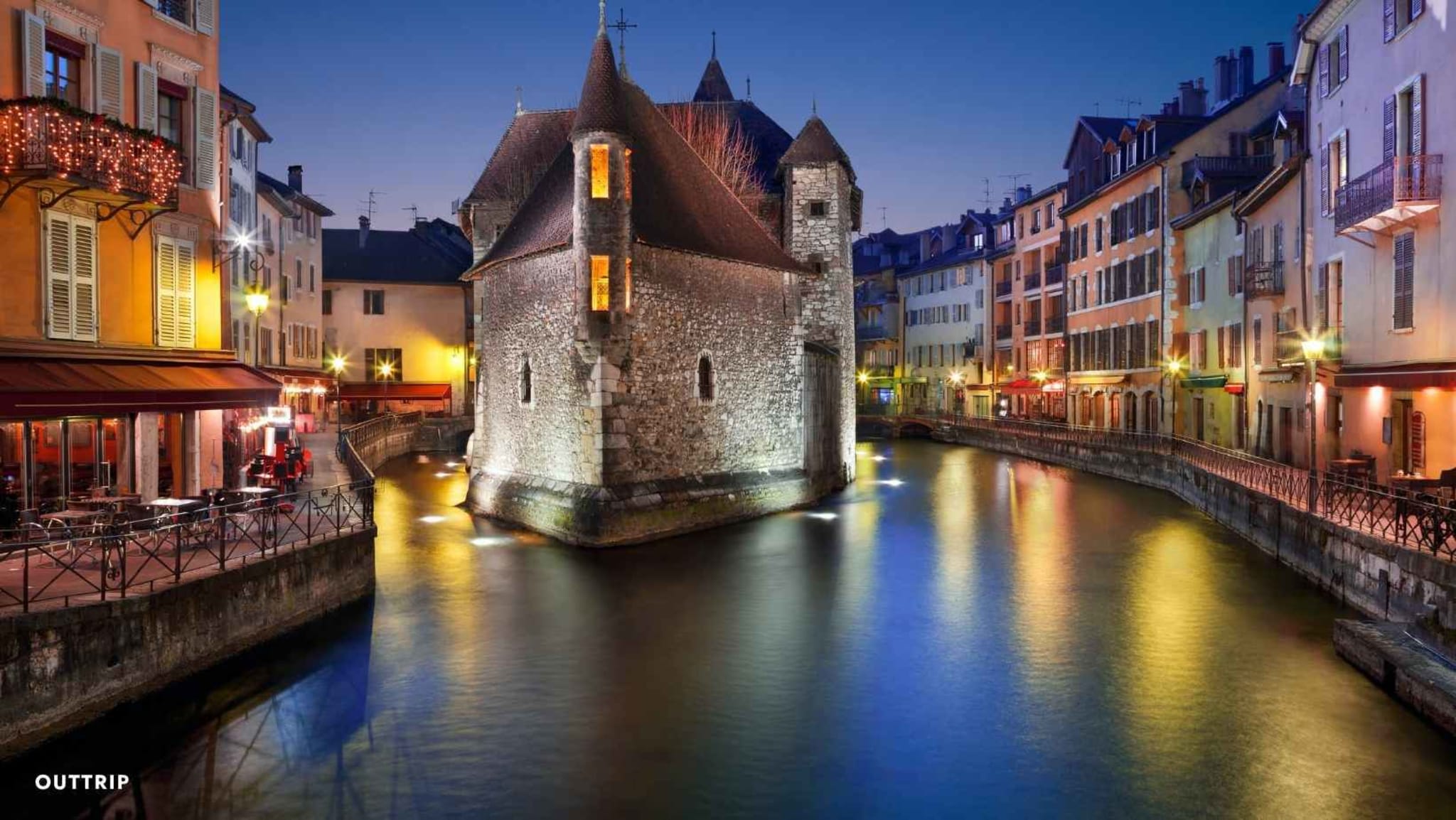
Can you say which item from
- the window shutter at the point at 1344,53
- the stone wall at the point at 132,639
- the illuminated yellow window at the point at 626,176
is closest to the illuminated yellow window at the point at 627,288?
the illuminated yellow window at the point at 626,176

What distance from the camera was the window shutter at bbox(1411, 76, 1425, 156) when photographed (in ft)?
57.5

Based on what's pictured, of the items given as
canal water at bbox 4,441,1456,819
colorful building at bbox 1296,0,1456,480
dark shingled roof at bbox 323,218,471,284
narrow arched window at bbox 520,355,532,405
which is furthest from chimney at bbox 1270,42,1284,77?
dark shingled roof at bbox 323,218,471,284

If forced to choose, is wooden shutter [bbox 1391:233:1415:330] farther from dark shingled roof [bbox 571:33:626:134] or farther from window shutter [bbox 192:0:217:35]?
window shutter [bbox 192:0:217:35]

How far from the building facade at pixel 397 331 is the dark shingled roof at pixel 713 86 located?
53.3 feet

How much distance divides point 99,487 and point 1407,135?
21095 mm

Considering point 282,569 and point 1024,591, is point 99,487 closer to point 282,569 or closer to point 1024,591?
point 282,569

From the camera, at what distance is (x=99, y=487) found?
15.1 meters

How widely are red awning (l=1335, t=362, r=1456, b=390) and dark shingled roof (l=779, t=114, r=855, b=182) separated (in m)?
15.5

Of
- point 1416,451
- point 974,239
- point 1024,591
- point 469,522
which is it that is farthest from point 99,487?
point 974,239

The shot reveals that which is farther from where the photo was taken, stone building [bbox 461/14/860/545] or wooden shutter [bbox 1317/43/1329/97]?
wooden shutter [bbox 1317/43/1329/97]

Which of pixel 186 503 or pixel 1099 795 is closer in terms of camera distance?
pixel 1099 795

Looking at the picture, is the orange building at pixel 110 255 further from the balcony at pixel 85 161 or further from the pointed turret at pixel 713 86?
the pointed turret at pixel 713 86

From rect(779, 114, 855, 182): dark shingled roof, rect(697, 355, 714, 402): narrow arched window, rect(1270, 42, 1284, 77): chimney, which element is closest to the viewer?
rect(697, 355, 714, 402): narrow arched window

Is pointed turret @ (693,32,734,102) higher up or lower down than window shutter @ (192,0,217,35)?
higher up
